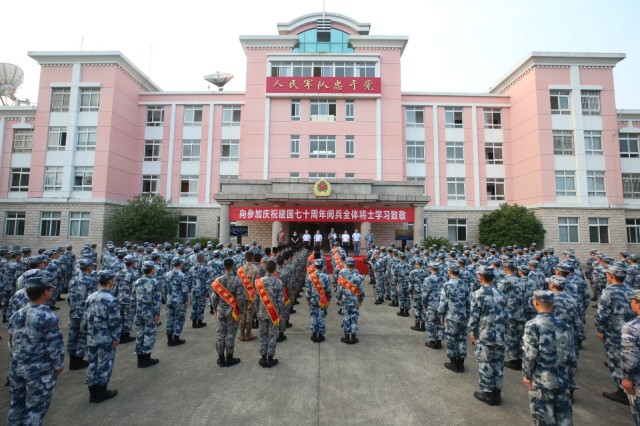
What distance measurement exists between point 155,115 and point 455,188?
29.5 metres

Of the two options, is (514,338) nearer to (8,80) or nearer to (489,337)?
(489,337)

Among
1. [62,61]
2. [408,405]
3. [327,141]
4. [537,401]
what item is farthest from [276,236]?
[62,61]

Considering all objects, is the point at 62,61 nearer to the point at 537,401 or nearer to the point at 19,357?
the point at 19,357

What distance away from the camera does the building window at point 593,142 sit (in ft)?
82.2

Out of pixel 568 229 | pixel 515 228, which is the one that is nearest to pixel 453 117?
pixel 515 228

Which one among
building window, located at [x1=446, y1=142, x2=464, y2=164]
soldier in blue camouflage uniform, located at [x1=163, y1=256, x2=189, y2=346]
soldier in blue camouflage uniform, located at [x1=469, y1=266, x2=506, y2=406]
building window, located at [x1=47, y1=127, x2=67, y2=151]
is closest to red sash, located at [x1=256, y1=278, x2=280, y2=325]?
soldier in blue camouflage uniform, located at [x1=163, y1=256, x2=189, y2=346]

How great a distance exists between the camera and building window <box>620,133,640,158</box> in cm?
2650

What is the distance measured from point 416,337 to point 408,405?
131 inches

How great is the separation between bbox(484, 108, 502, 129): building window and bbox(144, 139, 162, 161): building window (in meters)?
31.3

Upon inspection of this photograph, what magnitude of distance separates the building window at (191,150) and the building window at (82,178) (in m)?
7.49

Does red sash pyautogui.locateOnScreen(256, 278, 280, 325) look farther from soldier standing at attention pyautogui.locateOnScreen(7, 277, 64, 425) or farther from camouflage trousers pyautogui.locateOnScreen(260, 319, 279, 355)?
soldier standing at attention pyautogui.locateOnScreen(7, 277, 64, 425)

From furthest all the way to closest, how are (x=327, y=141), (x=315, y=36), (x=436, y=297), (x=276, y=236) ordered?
(x=315, y=36)
(x=327, y=141)
(x=276, y=236)
(x=436, y=297)

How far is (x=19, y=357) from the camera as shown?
385cm

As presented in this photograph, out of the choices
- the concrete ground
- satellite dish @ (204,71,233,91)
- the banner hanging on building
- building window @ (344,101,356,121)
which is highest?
satellite dish @ (204,71,233,91)
